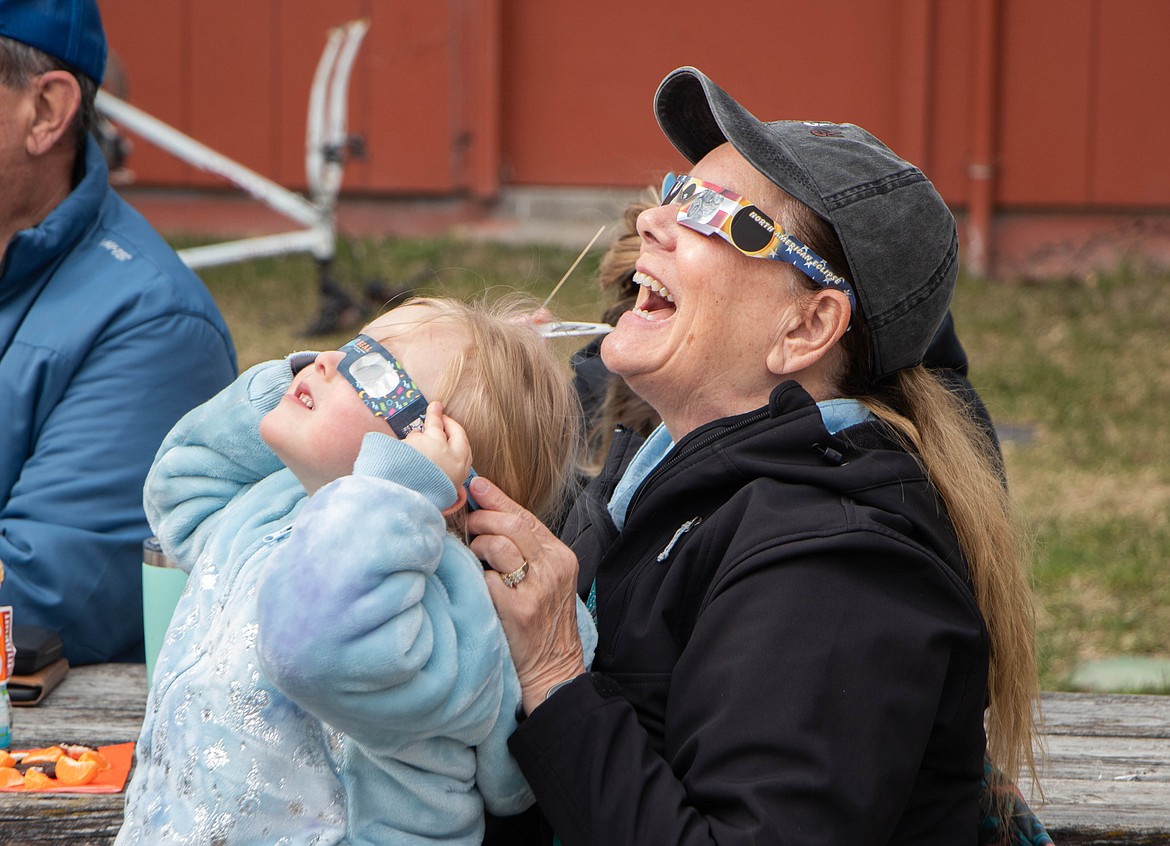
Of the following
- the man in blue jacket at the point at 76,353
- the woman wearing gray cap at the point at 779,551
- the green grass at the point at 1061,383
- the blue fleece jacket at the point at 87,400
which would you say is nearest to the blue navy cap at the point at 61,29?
the man in blue jacket at the point at 76,353

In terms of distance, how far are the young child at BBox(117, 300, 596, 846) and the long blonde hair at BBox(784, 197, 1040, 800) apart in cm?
43

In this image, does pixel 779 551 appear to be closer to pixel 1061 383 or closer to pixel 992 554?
pixel 992 554

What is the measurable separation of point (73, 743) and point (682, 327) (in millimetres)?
1199

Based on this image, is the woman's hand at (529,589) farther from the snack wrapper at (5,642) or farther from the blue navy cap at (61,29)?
the blue navy cap at (61,29)

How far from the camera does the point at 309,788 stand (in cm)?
161

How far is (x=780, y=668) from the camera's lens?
1543 millimetres

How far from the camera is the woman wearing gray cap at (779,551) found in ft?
5.06

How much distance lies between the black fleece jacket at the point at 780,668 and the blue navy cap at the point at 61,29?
1762 mm

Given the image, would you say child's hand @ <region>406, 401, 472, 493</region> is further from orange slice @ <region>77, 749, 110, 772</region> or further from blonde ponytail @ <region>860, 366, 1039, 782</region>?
orange slice @ <region>77, 749, 110, 772</region>

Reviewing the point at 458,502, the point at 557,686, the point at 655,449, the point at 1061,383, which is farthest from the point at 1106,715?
the point at 1061,383

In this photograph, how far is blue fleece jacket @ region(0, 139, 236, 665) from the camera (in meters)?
2.57

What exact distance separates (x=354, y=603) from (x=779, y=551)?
20.3 inches

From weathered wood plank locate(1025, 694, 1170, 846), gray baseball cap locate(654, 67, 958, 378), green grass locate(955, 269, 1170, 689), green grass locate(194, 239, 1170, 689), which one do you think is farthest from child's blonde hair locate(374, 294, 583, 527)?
green grass locate(955, 269, 1170, 689)

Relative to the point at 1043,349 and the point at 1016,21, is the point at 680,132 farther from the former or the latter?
the point at 1016,21
